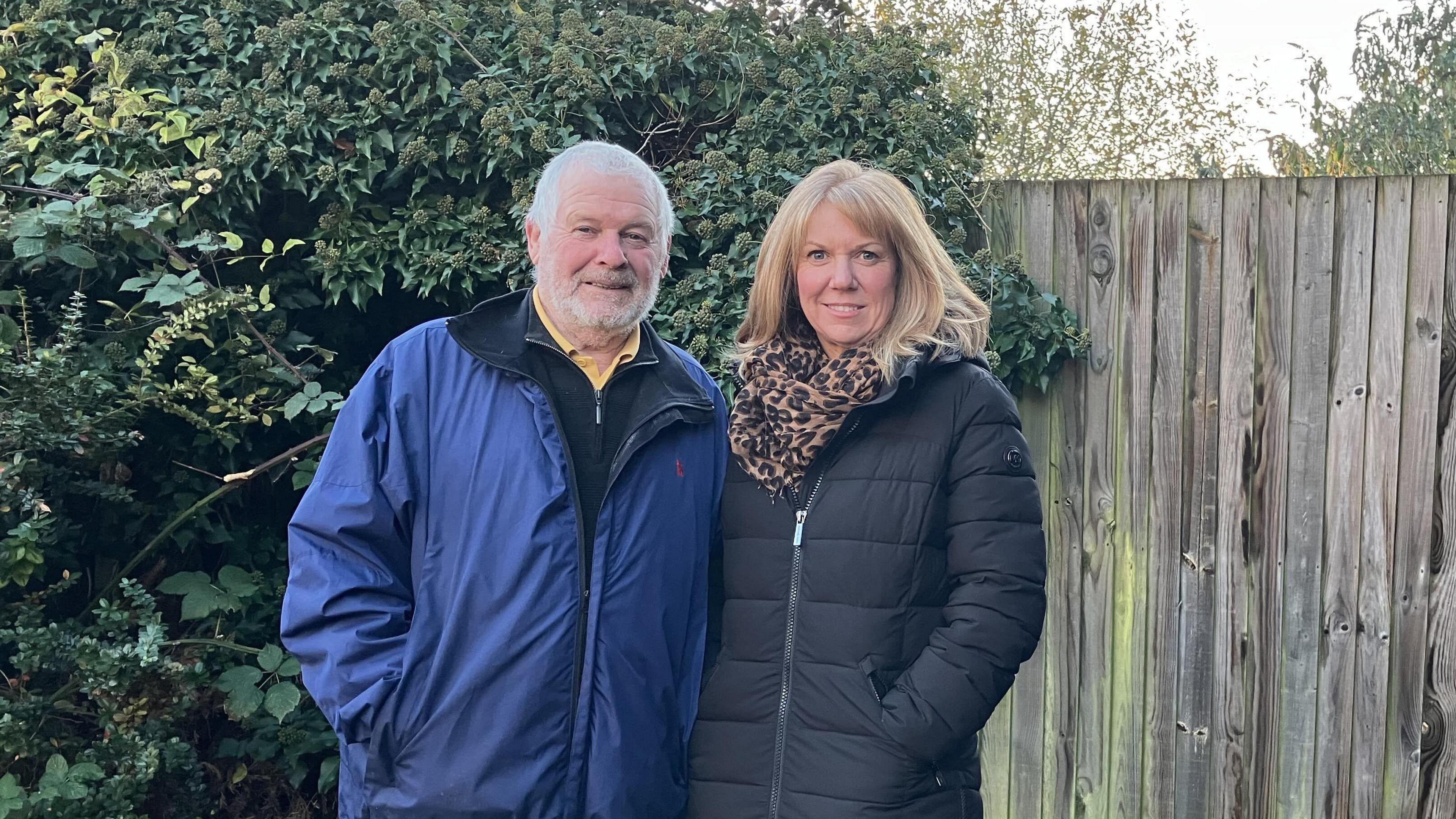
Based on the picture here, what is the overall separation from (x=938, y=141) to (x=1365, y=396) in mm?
1445

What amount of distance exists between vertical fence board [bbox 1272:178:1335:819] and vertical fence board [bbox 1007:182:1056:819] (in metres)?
0.68

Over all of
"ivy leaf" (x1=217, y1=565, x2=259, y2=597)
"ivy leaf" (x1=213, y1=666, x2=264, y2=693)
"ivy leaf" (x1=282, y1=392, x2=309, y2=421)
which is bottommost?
"ivy leaf" (x1=213, y1=666, x2=264, y2=693)

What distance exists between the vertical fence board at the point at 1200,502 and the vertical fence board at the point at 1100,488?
21 centimetres

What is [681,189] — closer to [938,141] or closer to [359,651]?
[938,141]

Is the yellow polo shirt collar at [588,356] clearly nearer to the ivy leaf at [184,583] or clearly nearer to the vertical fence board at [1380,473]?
the ivy leaf at [184,583]

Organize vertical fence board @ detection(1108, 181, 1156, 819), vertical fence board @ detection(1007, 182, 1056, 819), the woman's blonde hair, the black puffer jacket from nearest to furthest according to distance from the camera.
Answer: the black puffer jacket < the woman's blonde hair < vertical fence board @ detection(1108, 181, 1156, 819) < vertical fence board @ detection(1007, 182, 1056, 819)

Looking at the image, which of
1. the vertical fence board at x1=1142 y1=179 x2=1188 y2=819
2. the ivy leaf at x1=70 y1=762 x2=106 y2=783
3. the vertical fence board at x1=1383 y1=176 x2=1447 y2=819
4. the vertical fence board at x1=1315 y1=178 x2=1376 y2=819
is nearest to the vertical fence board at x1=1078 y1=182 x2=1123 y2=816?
the vertical fence board at x1=1142 y1=179 x2=1188 y2=819

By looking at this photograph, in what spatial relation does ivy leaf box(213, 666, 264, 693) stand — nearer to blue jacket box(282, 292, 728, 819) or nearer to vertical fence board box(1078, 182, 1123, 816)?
blue jacket box(282, 292, 728, 819)

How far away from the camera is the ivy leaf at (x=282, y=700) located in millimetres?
3051

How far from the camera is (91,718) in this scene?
10.2ft

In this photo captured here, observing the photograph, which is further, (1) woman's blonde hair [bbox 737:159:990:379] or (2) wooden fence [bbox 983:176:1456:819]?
(2) wooden fence [bbox 983:176:1456:819]

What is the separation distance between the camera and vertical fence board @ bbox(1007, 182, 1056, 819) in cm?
363

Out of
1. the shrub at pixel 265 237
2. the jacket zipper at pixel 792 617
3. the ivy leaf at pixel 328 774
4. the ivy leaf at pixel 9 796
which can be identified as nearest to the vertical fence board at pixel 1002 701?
the shrub at pixel 265 237

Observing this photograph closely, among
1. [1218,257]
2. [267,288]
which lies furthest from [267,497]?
[1218,257]
